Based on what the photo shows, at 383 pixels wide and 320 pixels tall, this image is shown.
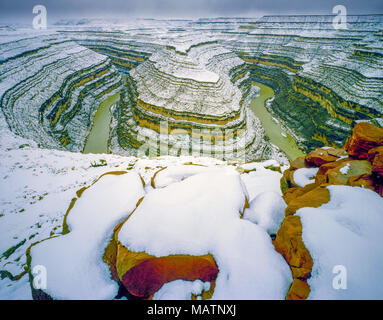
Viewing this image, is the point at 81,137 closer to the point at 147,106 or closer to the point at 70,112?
the point at 70,112

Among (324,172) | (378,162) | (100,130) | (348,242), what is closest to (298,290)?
(348,242)

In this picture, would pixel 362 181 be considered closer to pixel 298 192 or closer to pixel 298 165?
pixel 298 192

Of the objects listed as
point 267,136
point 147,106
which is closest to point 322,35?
point 267,136

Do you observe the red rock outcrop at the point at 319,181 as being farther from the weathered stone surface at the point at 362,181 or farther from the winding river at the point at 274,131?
the winding river at the point at 274,131

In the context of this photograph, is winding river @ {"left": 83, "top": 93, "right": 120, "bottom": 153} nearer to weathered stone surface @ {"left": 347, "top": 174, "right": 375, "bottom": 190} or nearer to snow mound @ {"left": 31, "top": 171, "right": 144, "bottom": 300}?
snow mound @ {"left": 31, "top": 171, "right": 144, "bottom": 300}

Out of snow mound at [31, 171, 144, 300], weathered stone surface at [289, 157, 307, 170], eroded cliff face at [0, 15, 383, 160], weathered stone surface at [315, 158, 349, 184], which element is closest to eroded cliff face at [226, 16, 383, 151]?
eroded cliff face at [0, 15, 383, 160]
